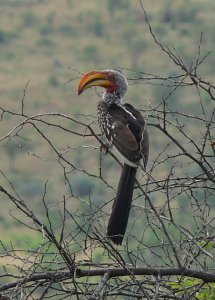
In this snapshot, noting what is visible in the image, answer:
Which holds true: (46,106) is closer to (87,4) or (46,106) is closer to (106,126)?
(87,4)

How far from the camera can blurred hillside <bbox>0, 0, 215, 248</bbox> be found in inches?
1399

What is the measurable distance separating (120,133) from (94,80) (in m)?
0.53

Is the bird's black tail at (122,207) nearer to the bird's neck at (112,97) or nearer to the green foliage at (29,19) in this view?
the bird's neck at (112,97)

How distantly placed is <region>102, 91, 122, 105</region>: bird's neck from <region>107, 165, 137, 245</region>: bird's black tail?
843 mm

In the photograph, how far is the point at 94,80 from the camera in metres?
6.01

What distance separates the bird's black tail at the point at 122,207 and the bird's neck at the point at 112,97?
84 cm

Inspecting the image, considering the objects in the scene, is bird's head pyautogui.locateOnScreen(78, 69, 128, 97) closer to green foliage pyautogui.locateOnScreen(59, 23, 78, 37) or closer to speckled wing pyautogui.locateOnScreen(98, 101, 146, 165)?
speckled wing pyautogui.locateOnScreen(98, 101, 146, 165)

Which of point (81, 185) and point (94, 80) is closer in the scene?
point (94, 80)

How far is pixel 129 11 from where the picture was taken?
53.7 m

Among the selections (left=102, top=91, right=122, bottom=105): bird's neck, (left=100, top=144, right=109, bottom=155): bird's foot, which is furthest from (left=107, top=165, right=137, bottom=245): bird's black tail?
(left=102, top=91, right=122, bottom=105): bird's neck

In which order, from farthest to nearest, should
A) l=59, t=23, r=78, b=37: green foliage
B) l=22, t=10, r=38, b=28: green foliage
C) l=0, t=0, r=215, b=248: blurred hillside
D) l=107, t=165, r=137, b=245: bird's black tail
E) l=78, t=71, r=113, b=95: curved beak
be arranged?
1. l=22, t=10, r=38, b=28: green foliage
2. l=59, t=23, r=78, b=37: green foliage
3. l=0, t=0, r=215, b=248: blurred hillside
4. l=78, t=71, r=113, b=95: curved beak
5. l=107, t=165, r=137, b=245: bird's black tail

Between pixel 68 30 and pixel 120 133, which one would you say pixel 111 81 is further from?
pixel 68 30

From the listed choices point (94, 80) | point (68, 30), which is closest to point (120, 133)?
point (94, 80)

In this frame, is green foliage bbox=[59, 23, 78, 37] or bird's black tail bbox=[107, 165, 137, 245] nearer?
bird's black tail bbox=[107, 165, 137, 245]
